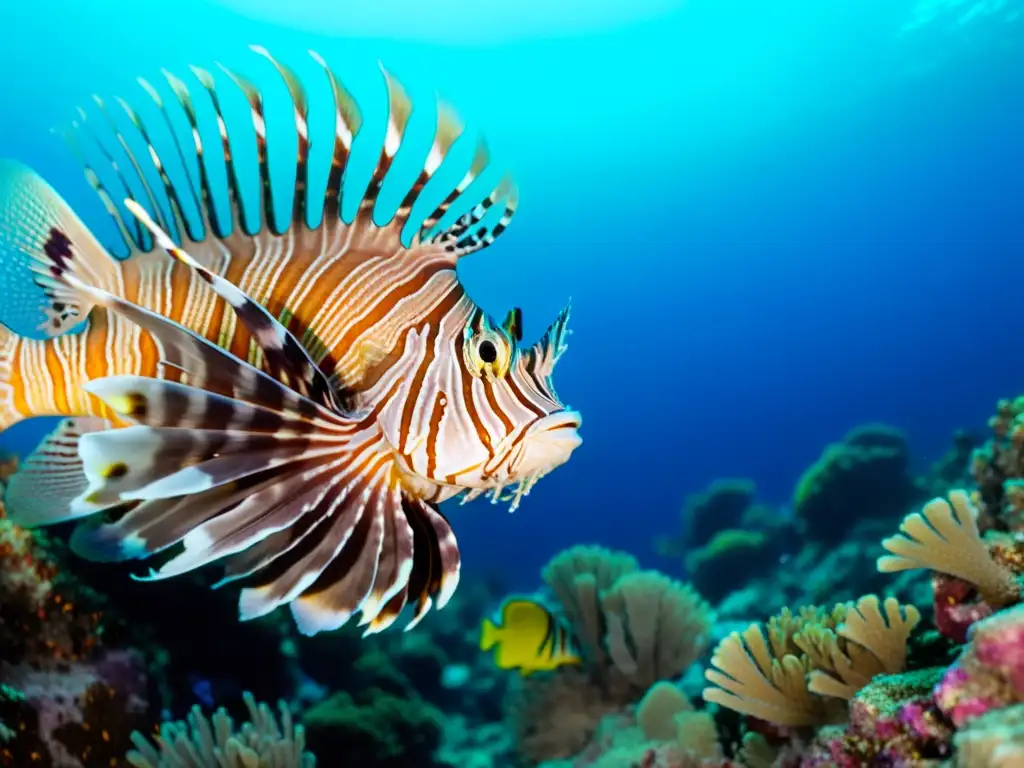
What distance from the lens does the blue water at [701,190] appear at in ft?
140

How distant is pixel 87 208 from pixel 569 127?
4197cm

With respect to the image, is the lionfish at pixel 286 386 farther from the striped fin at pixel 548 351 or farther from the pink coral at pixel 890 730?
the pink coral at pixel 890 730

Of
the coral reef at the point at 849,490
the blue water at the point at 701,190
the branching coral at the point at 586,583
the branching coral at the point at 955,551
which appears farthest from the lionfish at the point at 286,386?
the blue water at the point at 701,190

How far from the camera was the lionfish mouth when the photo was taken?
183 centimetres

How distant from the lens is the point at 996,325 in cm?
7269

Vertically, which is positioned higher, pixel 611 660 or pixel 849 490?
pixel 849 490

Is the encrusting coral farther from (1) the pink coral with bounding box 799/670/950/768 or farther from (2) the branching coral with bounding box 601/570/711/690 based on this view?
(2) the branching coral with bounding box 601/570/711/690

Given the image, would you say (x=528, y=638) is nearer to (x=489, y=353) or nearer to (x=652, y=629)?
(x=652, y=629)

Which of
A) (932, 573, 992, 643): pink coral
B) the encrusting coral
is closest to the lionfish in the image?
the encrusting coral

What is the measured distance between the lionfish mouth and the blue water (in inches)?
914

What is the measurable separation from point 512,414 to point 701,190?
72.7 m

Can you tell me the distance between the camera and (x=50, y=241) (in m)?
2.19

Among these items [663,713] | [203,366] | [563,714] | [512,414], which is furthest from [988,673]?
[563,714]

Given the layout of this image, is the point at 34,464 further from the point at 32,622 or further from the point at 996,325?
the point at 996,325
